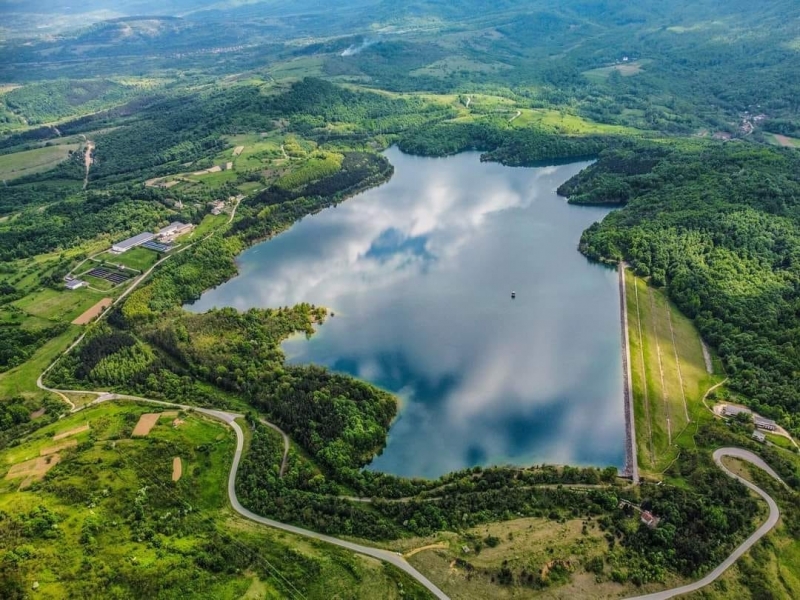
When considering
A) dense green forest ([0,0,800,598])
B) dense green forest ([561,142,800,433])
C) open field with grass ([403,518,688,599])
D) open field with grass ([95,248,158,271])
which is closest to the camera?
open field with grass ([403,518,688,599])

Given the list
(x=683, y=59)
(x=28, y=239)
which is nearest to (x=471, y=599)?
(x=28, y=239)

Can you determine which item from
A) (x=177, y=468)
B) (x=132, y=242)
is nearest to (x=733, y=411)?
(x=177, y=468)

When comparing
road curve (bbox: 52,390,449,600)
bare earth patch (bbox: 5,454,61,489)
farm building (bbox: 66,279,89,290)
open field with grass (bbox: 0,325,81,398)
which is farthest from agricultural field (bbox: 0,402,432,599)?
farm building (bbox: 66,279,89,290)

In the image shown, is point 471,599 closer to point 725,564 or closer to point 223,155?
point 725,564

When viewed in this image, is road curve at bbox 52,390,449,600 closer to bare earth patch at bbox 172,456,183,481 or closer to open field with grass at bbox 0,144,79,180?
bare earth patch at bbox 172,456,183,481

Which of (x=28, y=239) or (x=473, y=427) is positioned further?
(x=28, y=239)

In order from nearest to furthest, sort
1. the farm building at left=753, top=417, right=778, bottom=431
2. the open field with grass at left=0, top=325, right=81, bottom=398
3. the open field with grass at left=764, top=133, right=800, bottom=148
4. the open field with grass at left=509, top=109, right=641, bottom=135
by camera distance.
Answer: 1. the farm building at left=753, top=417, right=778, bottom=431
2. the open field with grass at left=0, top=325, right=81, bottom=398
3. the open field with grass at left=764, top=133, right=800, bottom=148
4. the open field with grass at left=509, top=109, right=641, bottom=135
